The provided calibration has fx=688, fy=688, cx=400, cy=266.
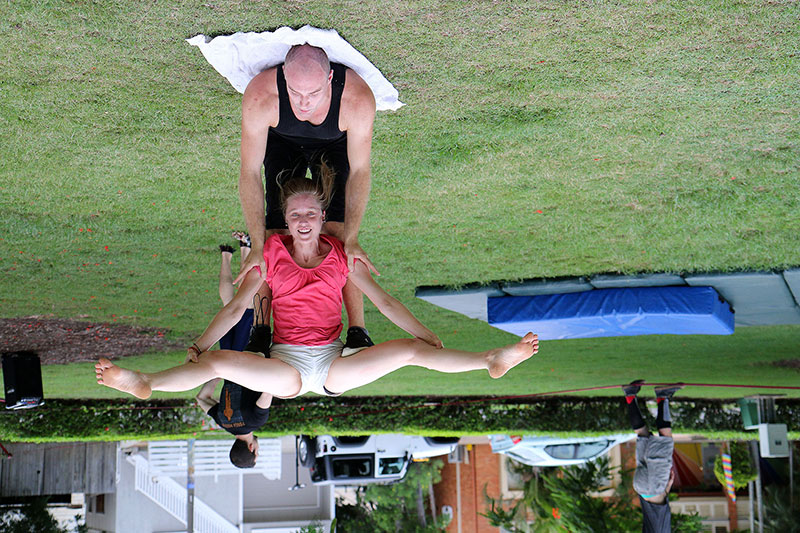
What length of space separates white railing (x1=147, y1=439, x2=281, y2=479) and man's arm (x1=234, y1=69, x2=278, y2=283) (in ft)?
28.7

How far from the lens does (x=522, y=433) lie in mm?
9586

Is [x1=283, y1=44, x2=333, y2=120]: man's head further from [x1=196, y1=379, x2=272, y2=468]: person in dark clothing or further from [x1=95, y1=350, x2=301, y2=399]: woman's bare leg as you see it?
[x1=196, y1=379, x2=272, y2=468]: person in dark clothing

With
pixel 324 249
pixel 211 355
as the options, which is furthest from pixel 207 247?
pixel 211 355

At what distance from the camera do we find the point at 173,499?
42.2 feet

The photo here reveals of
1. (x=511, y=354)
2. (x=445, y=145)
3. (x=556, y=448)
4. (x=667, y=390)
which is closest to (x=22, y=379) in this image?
(x=445, y=145)

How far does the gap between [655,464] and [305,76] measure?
19.9 feet

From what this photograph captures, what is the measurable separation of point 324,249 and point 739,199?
3.29 m

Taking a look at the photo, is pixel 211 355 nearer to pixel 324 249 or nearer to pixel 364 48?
pixel 324 249

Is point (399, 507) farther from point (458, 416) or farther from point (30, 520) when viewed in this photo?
point (30, 520)

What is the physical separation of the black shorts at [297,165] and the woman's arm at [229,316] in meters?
0.44

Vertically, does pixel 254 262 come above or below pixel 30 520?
above

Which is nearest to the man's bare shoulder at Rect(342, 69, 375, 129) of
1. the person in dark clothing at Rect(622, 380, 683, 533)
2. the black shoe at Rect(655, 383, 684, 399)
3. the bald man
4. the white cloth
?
the bald man

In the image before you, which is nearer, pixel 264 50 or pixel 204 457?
pixel 264 50

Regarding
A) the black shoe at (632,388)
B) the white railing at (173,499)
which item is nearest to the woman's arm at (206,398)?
the black shoe at (632,388)
